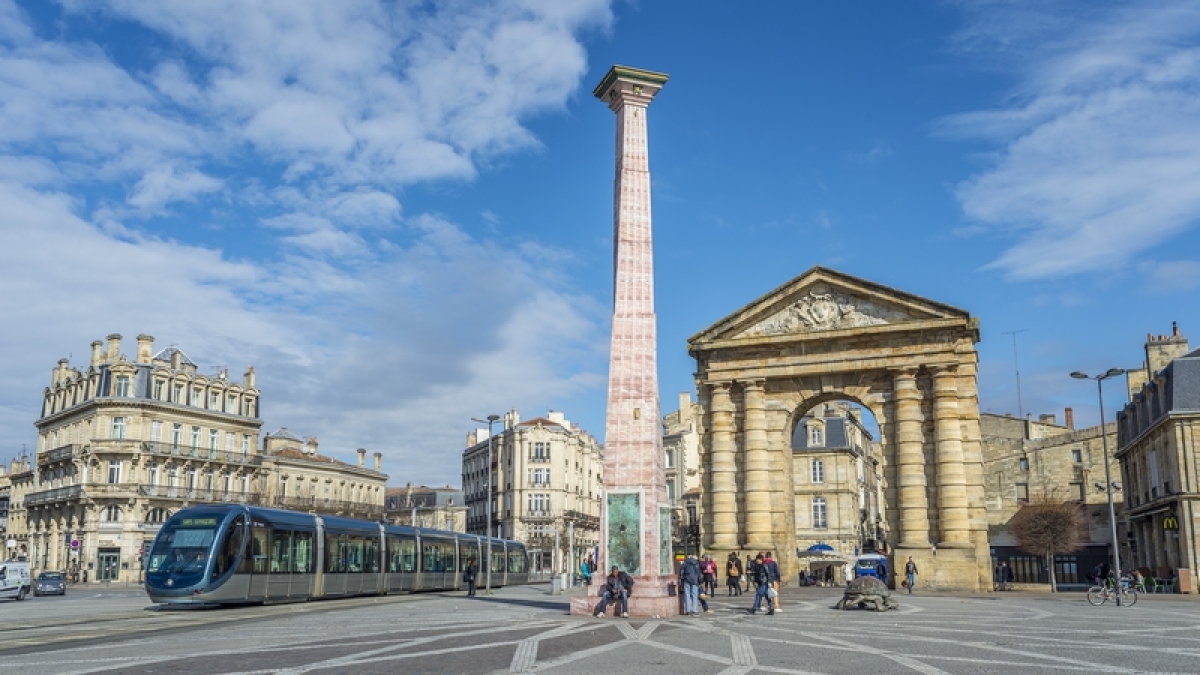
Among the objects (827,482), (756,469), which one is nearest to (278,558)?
(756,469)

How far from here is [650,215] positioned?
25.5m

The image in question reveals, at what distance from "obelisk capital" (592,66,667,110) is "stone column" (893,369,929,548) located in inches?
708

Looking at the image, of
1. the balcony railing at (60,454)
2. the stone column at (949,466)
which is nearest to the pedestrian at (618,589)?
the stone column at (949,466)

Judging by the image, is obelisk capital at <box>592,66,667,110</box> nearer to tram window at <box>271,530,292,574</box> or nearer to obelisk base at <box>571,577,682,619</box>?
obelisk base at <box>571,577,682,619</box>

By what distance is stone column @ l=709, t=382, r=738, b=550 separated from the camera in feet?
131

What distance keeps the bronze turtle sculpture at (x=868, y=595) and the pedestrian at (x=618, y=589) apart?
6994mm

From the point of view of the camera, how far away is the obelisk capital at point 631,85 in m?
25.8

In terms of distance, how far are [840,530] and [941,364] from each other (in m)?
29.6

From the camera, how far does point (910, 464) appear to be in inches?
1496

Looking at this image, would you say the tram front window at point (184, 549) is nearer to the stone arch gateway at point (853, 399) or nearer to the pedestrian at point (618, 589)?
the pedestrian at point (618, 589)

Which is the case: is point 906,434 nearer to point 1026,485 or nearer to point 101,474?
point 1026,485

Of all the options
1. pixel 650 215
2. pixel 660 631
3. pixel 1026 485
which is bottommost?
pixel 660 631

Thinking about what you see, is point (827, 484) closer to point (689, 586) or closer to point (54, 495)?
point (689, 586)

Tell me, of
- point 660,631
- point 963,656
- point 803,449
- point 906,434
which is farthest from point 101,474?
point 963,656
